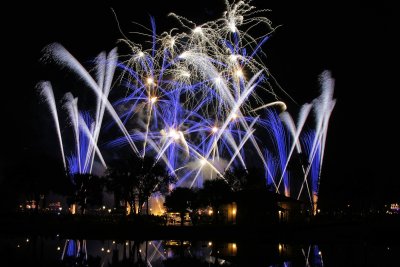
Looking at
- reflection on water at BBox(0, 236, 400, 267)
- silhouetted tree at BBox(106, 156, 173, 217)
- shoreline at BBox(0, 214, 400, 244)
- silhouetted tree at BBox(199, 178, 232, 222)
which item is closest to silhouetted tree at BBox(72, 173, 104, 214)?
silhouetted tree at BBox(106, 156, 173, 217)

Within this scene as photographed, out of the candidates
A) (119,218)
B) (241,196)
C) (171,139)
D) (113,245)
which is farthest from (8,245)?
(241,196)

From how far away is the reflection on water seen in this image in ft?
74.6

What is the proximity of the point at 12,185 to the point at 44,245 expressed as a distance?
2951cm

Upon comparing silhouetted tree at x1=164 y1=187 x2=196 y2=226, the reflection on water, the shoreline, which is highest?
silhouetted tree at x1=164 y1=187 x2=196 y2=226

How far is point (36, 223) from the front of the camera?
42.8 m

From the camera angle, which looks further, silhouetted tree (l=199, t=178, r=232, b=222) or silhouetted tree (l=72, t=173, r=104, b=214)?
silhouetted tree (l=72, t=173, r=104, b=214)

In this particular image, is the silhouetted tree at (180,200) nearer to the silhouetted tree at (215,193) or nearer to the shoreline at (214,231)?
the silhouetted tree at (215,193)

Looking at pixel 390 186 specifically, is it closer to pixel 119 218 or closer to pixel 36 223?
pixel 119 218

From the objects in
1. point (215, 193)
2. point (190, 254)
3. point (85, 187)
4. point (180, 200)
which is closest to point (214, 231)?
point (190, 254)

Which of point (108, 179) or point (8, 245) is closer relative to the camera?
point (8, 245)

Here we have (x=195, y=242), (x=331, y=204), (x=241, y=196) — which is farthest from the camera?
(x=331, y=204)

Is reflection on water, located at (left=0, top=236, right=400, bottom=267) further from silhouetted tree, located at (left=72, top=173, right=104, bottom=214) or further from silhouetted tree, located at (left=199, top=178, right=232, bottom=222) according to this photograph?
silhouetted tree, located at (left=72, top=173, right=104, bottom=214)

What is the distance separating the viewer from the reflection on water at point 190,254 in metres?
22.8

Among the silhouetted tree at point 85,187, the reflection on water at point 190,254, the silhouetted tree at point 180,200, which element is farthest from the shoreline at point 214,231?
the silhouetted tree at point 85,187
